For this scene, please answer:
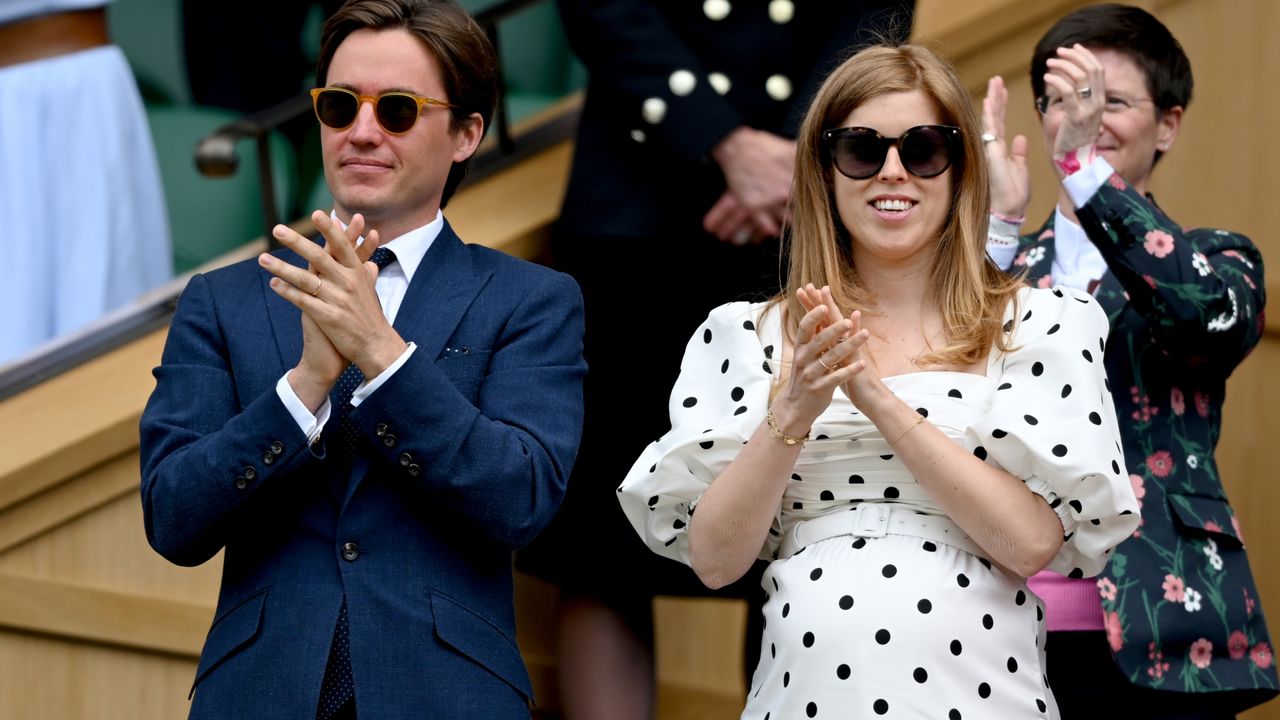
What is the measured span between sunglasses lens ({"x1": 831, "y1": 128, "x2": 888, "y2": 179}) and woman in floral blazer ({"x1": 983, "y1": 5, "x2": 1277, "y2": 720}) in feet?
1.23

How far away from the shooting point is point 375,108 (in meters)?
2.74

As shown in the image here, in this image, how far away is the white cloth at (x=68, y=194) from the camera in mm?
4574

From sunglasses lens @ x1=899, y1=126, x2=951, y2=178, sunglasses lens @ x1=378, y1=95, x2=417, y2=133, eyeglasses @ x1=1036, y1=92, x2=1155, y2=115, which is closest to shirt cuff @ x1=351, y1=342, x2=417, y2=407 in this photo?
sunglasses lens @ x1=378, y1=95, x2=417, y2=133

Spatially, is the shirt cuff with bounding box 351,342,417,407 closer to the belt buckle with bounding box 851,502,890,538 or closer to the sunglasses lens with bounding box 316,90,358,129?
the sunglasses lens with bounding box 316,90,358,129

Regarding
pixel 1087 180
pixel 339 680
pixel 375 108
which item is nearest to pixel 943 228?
pixel 1087 180

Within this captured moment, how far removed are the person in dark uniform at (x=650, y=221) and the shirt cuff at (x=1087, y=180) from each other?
670 mm

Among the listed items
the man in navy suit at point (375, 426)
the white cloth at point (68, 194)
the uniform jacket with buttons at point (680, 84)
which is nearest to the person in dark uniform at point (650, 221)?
the uniform jacket with buttons at point (680, 84)

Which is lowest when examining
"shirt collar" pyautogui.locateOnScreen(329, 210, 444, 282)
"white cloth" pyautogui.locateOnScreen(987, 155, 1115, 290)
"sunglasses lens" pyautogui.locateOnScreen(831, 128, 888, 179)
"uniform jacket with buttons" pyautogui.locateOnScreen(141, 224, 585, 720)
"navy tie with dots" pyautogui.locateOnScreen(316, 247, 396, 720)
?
"navy tie with dots" pyautogui.locateOnScreen(316, 247, 396, 720)

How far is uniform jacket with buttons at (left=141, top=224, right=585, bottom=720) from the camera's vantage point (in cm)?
251

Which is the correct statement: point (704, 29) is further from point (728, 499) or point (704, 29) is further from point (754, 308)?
point (728, 499)

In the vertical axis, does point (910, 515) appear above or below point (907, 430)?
below

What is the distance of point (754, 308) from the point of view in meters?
2.83

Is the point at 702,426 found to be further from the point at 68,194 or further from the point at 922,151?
the point at 68,194

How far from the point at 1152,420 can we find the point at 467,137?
125 cm
